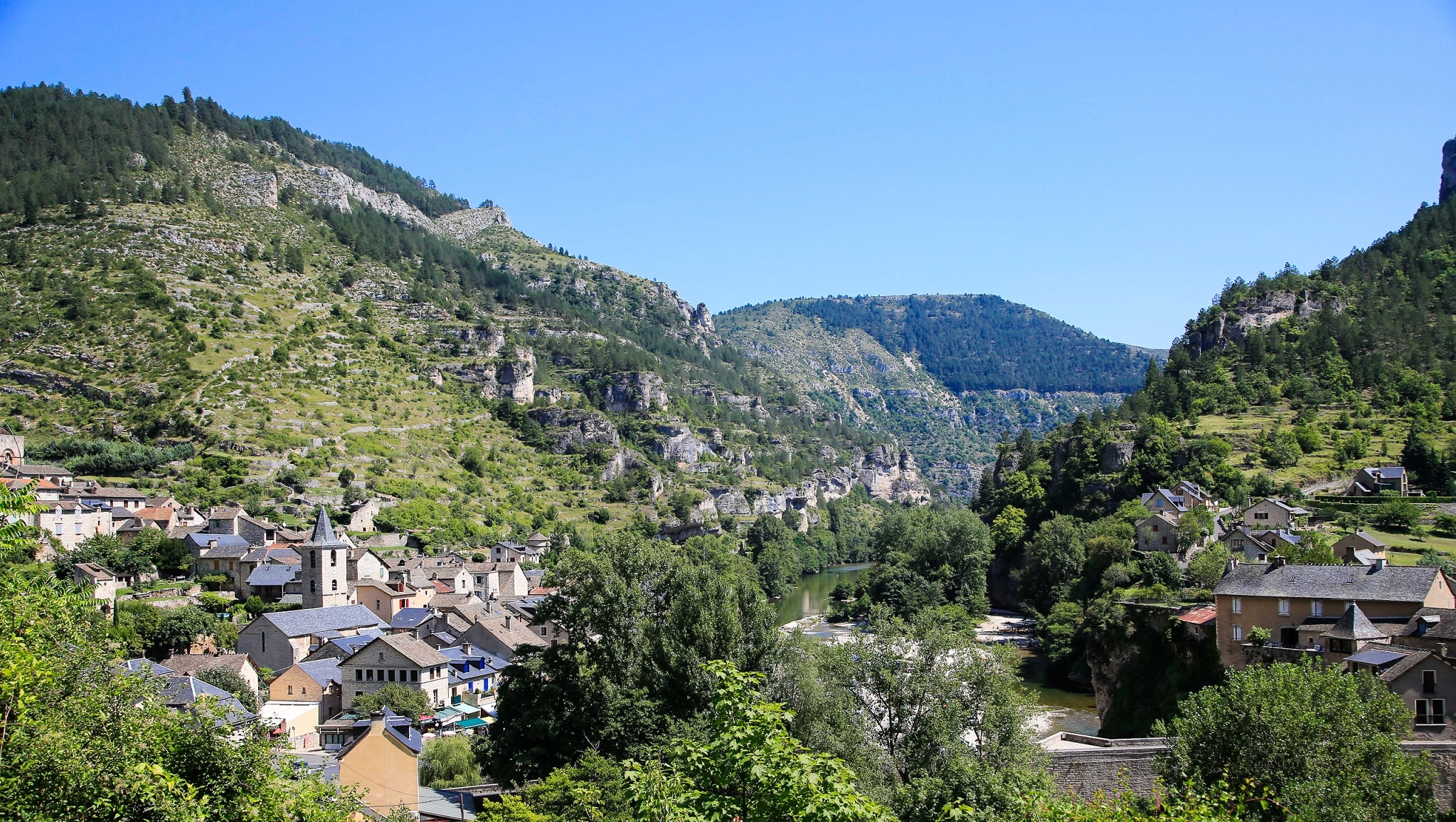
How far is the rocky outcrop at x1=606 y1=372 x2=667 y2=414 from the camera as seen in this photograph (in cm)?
14650

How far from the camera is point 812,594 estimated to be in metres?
104

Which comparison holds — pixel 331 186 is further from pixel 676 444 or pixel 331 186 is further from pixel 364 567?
pixel 364 567

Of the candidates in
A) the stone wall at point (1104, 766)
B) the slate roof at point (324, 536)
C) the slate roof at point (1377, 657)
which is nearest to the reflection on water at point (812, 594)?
the slate roof at point (324, 536)

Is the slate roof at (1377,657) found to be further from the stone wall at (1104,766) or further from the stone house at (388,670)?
the stone house at (388,670)

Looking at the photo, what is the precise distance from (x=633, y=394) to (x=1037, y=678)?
98.3 m

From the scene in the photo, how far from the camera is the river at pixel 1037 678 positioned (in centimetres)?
4522

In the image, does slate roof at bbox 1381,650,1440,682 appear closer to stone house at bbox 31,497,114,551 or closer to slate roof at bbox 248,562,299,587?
slate roof at bbox 248,562,299,587

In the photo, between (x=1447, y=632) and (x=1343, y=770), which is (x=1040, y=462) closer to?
(x=1447, y=632)

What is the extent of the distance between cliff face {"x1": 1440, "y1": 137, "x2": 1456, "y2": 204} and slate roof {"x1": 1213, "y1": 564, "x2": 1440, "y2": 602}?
13024cm

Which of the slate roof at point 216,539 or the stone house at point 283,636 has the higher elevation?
the slate roof at point 216,539

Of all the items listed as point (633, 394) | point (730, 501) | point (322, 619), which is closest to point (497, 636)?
point (322, 619)

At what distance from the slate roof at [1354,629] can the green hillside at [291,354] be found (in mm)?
68475

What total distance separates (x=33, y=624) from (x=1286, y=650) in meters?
37.5

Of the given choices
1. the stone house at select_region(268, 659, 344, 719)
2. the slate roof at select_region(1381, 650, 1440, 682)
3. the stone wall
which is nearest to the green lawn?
A: the slate roof at select_region(1381, 650, 1440, 682)
